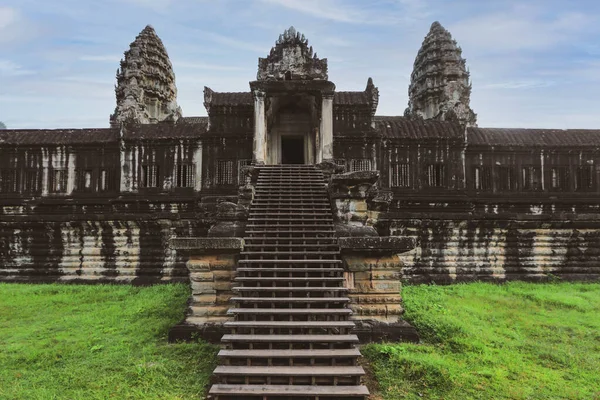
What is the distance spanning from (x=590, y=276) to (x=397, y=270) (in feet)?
33.7

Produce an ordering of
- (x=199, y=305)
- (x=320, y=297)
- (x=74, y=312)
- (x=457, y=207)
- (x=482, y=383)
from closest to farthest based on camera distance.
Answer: (x=482, y=383) → (x=320, y=297) → (x=199, y=305) → (x=74, y=312) → (x=457, y=207)

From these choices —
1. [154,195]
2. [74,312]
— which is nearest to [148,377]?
[74,312]

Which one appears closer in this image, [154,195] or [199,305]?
[199,305]

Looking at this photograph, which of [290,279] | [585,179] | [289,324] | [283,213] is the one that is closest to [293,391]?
[289,324]

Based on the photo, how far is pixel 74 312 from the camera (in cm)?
1097

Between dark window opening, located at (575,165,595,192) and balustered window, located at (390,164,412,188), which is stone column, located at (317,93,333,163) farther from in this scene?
dark window opening, located at (575,165,595,192)

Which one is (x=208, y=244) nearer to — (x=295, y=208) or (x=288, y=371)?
(x=295, y=208)

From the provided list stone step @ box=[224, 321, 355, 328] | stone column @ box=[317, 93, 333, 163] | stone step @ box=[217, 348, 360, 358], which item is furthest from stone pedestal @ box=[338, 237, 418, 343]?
stone column @ box=[317, 93, 333, 163]

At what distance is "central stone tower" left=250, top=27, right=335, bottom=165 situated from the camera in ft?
51.2

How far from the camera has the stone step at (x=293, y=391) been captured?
5.56 m

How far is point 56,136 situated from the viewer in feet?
67.7

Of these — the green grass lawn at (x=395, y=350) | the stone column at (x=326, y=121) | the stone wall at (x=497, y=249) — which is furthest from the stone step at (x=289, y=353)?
the stone column at (x=326, y=121)

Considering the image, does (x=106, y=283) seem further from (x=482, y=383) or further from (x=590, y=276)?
(x=590, y=276)

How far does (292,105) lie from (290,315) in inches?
524
